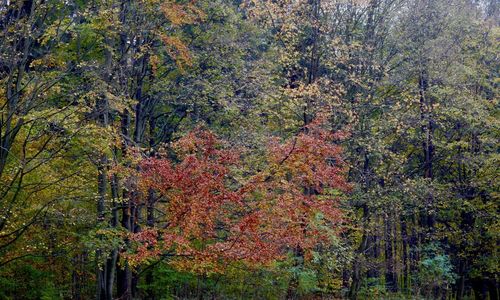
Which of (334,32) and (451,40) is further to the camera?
(451,40)

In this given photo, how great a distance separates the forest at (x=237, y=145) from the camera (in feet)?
35.8

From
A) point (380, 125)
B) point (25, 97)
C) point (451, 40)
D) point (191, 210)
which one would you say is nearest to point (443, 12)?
point (451, 40)

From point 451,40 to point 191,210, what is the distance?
526 inches

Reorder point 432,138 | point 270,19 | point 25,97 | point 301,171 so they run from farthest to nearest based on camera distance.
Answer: point 432,138, point 270,19, point 301,171, point 25,97

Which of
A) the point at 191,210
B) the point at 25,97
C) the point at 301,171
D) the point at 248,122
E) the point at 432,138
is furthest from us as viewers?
the point at 432,138

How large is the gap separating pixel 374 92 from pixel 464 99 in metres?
3.10

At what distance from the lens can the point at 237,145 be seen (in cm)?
1350

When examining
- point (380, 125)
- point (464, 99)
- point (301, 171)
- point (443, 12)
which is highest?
point (443, 12)

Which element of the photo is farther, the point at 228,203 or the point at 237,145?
the point at 237,145

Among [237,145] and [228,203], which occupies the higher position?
[237,145]

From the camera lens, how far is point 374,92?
18656mm

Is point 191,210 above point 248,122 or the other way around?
the other way around

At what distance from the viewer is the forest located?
10.9 meters

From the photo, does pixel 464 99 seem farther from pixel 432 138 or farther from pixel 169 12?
pixel 169 12
